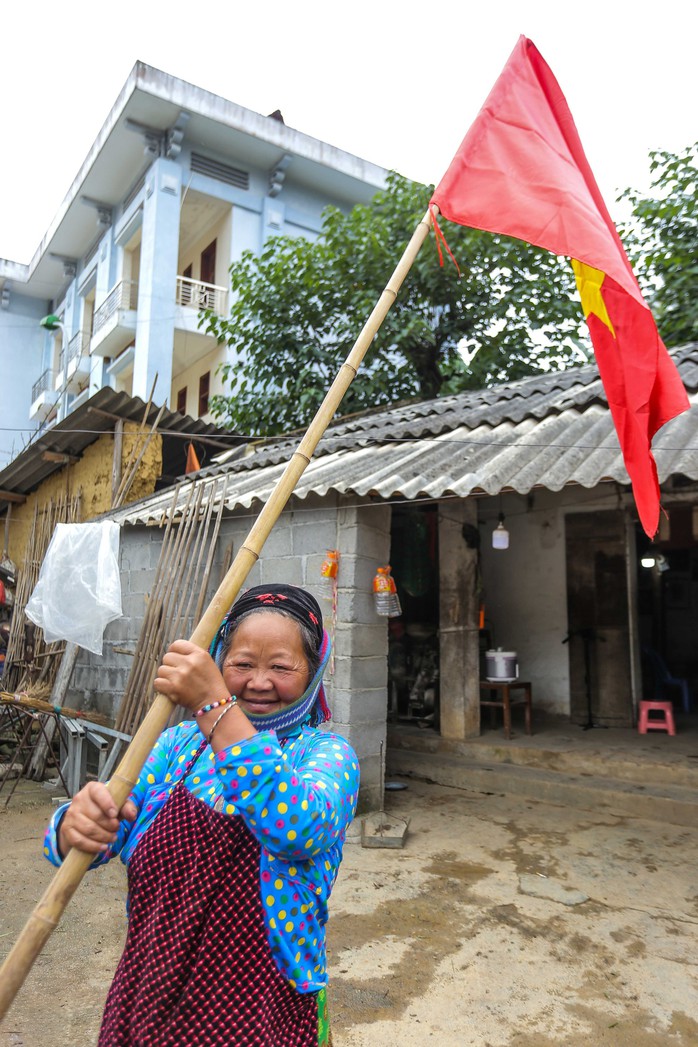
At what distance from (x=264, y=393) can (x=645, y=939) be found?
10.5 metres

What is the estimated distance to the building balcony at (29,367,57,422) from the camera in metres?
19.6

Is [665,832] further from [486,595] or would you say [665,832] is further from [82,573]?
[82,573]

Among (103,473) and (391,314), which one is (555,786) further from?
(391,314)

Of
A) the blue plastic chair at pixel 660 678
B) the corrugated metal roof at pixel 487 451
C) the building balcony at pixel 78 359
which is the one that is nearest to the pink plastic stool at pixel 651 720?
the blue plastic chair at pixel 660 678

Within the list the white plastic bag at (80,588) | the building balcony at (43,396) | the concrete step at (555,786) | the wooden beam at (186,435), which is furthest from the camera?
the building balcony at (43,396)

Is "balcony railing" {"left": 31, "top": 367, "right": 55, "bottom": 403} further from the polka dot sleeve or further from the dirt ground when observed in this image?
the polka dot sleeve

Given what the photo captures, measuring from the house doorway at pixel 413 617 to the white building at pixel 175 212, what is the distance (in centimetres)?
816

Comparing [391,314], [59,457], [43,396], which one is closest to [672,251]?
[391,314]

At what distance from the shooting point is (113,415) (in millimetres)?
9188

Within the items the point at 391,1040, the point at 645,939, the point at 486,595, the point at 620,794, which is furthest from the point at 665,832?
the point at 486,595

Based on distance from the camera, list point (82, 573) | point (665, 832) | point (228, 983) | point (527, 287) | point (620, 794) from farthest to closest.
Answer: point (527, 287), point (82, 573), point (620, 794), point (665, 832), point (228, 983)

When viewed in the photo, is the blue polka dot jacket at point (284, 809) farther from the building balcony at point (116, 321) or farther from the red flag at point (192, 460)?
the building balcony at point (116, 321)

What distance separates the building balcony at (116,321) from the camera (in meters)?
15.1

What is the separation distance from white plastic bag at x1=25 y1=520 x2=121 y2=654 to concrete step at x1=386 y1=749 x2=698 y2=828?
3122 millimetres
